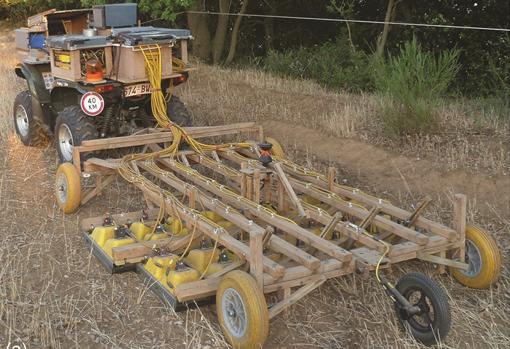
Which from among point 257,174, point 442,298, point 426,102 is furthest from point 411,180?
point 442,298

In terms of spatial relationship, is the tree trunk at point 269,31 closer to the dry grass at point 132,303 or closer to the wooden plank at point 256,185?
the dry grass at point 132,303

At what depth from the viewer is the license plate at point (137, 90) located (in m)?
7.16

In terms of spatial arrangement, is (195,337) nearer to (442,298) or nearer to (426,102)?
(442,298)

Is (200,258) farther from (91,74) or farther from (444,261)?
(91,74)

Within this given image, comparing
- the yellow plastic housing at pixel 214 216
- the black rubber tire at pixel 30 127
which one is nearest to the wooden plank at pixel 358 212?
the yellow plastic housing at pixel 214 216

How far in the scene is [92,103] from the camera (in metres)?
6.92

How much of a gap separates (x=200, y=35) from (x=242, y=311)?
39.8 ft

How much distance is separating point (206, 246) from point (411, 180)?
8.46ft

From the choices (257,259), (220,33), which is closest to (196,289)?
(257,259)

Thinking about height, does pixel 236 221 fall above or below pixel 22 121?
above

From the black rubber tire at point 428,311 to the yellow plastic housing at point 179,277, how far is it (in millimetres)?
1402

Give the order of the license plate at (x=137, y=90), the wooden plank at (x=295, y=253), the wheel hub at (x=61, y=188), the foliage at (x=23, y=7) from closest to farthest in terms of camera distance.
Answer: the wooden plank at (x=295, y=253) → the wheel hub at (x=61, y=188) → the license plate at (x=137, y=90) → the foliage at (x=23, y=7)

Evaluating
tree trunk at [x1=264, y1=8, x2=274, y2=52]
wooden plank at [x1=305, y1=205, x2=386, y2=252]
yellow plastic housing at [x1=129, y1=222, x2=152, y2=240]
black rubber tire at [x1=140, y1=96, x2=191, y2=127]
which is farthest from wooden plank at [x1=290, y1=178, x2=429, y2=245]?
tree trunk at [x1=264, y1=8, x2=274, y2=52]

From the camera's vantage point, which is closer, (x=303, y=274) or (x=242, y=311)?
(x=242, y=311)
